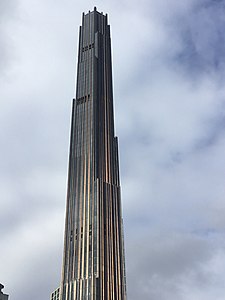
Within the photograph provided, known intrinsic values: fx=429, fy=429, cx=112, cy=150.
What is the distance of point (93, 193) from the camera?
516 ft

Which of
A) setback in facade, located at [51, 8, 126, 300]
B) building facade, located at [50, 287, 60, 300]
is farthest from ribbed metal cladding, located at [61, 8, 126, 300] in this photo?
building facade, located at [50, 287, 60, 300]

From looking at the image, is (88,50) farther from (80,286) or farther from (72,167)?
(80,286)

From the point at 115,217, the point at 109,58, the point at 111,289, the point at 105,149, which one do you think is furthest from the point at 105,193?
the point at 109,58

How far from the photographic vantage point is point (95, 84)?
7215 inches

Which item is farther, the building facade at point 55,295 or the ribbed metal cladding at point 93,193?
the building facade at point 55,295

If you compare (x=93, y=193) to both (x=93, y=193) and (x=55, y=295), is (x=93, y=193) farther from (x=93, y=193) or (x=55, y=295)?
(x=55, y=295)

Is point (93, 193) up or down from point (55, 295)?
up

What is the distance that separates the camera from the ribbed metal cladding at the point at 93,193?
14162 centimetres

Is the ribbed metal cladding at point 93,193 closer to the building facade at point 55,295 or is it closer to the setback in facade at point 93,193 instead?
the setback in facade at point 93,193

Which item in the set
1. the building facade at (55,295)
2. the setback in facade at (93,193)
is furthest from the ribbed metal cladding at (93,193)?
the building facade at (55,295)

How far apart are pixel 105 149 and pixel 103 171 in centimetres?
1052

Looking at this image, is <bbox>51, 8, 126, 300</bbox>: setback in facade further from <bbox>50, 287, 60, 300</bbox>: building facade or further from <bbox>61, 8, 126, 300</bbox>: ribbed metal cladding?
<bbox>50, 287, 60, 300</bbox>: building facade

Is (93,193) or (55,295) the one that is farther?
(55,295)

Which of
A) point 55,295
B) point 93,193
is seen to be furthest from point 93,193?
point 55,295
